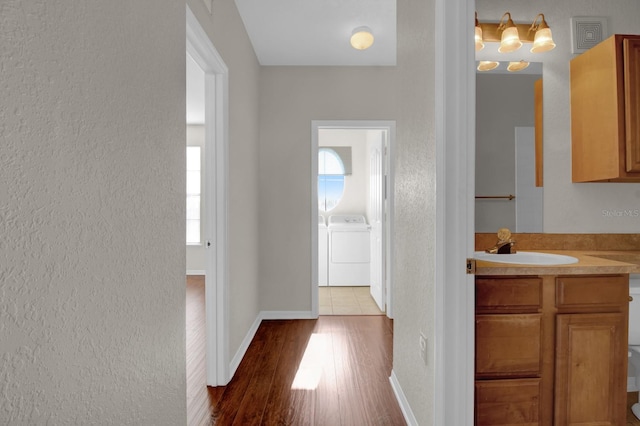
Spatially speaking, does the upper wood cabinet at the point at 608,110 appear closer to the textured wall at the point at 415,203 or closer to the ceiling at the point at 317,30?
the textured wall at the point at 415,203

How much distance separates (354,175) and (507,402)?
4.36 m

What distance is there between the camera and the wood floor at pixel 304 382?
6.47ft

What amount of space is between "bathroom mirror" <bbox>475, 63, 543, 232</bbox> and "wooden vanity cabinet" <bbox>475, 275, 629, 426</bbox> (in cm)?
62

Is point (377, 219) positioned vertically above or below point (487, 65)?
below

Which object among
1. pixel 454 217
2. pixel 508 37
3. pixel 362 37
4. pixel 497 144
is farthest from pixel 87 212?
pixel 362 37

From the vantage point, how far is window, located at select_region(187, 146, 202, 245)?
20.3ft

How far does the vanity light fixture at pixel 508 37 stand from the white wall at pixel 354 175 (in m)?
3.53

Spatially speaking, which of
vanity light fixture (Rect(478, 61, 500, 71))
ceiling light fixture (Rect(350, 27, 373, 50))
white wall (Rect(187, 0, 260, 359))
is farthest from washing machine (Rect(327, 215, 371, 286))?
vanity light fixture (Rect(478, 61, 500, 71))

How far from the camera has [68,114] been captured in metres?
0.82

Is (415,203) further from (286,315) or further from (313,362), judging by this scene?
(286,315)

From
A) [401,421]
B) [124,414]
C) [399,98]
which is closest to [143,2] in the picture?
[124,414]

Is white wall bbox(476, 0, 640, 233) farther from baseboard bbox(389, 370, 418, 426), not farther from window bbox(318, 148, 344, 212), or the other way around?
window bbox(318, 148, 344, 212)

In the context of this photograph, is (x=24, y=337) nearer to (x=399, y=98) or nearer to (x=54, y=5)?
(x=54, y=5)

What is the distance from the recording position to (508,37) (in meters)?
2.10
